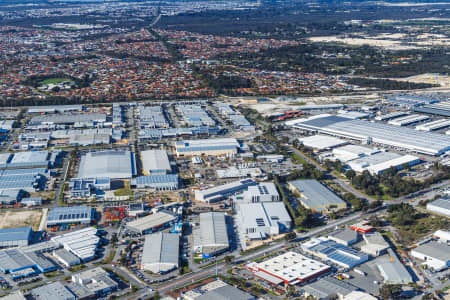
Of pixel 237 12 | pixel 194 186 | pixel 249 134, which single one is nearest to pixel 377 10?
pixel 237 12

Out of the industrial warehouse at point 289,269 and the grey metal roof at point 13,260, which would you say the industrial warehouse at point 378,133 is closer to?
the industrial warehouse at point 289,269

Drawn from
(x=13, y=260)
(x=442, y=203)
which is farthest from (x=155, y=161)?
(x=442, y=203)

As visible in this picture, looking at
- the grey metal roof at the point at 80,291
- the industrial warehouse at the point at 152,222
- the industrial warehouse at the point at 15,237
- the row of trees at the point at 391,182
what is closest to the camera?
the grey metal roof at the point at 80,291

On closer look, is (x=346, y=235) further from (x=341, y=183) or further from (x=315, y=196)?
(x=341, y=183)

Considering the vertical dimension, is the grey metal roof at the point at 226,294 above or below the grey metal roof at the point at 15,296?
above

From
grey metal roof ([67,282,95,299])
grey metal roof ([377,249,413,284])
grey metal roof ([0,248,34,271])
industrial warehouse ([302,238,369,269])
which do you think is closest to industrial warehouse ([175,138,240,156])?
industrial warehouse ([302,238,369,269])

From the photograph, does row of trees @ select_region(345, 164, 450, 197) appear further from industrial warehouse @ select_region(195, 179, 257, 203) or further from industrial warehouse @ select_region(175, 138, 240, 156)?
industrial warehouse @ select_region(175, 138, 240, 156)

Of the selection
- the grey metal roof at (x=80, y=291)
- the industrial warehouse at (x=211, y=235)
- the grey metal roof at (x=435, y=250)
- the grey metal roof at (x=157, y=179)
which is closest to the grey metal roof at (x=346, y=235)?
the grey metal roof at (x=435, y=250)
